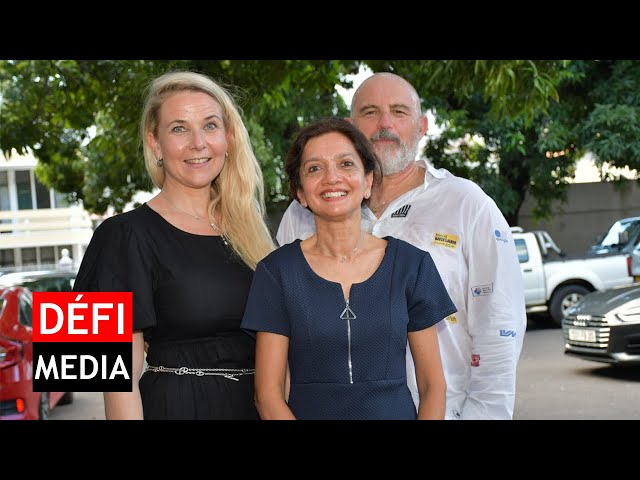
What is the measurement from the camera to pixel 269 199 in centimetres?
1722

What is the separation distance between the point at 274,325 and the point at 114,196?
1997 centimetres

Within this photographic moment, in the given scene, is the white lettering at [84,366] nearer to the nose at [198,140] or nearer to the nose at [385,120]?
the nose at [198,140]

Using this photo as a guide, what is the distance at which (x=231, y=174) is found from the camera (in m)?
3.16

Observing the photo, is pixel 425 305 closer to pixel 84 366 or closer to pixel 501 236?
pixel 501 236

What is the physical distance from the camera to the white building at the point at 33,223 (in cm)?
3178

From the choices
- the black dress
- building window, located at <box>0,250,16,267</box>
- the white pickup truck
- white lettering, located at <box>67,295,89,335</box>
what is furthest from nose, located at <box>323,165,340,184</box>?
building window, located at <box>0,250,16,267</box>

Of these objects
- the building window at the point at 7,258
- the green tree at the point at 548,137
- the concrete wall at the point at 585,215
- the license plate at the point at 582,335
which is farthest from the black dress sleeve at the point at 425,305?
the building window at the point at 7,258

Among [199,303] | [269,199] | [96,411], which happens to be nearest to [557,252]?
[269,199]

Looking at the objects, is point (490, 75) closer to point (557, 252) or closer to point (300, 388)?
point (300, 388)

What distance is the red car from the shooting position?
738cm

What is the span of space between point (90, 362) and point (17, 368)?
176 inches

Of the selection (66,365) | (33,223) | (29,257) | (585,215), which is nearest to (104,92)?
(66,365)
